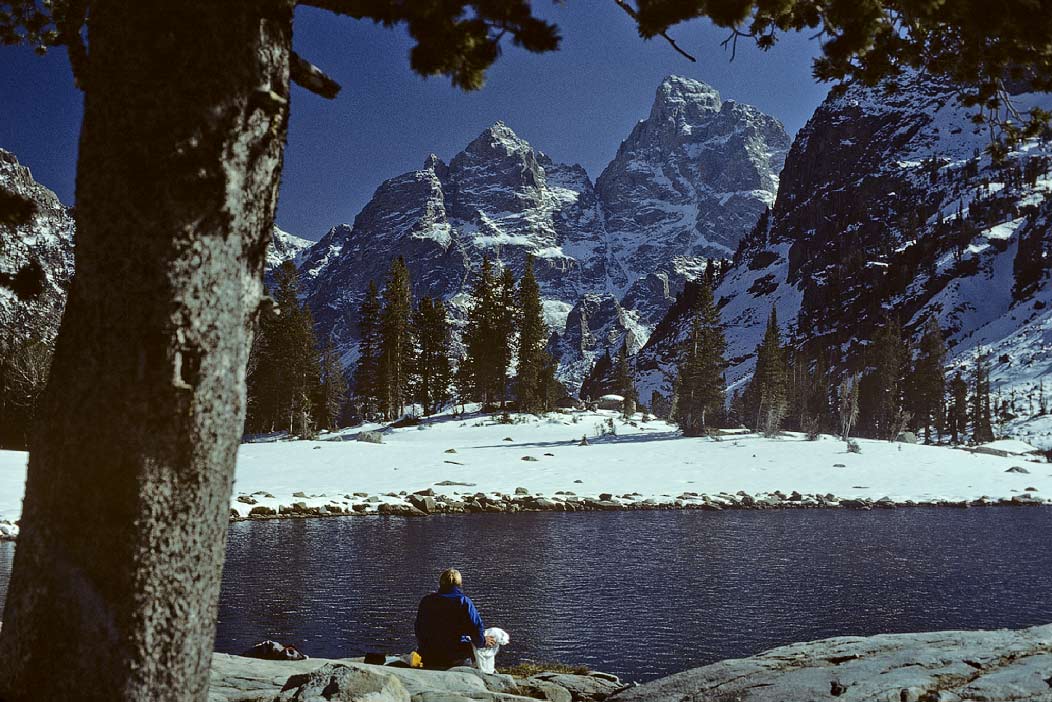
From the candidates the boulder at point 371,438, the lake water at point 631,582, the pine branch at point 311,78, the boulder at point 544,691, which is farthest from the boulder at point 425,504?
the pine branch at point 311,78

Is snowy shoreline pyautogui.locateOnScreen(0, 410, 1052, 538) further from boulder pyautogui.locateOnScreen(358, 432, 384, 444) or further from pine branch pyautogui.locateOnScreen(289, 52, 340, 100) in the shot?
pine branch pyautogui.locateOnScreen(289, 52, 340, 100)

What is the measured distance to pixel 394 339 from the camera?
7119cm

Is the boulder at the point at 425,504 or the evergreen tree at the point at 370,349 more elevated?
the evergreen tree at the point at 370,349

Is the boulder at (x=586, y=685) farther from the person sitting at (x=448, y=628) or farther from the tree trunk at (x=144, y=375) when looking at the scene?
the tree trunk at (x=144, y=375)

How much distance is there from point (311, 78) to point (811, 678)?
562 cm

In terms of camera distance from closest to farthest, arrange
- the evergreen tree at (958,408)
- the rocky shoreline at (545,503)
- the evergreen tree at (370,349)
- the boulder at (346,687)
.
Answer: the boulder at (346,687)
the rocky shoreline at (545,503)
the evergreen tree at (370,349)
the evergreen tree at (958,408)

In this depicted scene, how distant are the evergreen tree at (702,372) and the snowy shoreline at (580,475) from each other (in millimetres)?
8433

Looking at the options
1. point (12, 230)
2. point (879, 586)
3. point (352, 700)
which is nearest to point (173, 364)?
point (12, 230)

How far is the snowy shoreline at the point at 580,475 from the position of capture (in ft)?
107

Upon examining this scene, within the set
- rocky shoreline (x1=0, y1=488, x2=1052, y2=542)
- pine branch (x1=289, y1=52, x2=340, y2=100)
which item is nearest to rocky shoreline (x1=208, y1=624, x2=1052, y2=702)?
pine branch (x1=289, y1=52, x2=340, y2=100)

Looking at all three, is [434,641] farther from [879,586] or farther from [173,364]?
[879,586]

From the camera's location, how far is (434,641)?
30.1 feet

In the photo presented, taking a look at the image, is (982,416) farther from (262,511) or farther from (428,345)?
(262,511)

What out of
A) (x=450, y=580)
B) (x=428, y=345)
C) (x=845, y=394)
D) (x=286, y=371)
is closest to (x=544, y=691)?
(x=450, y=580)
